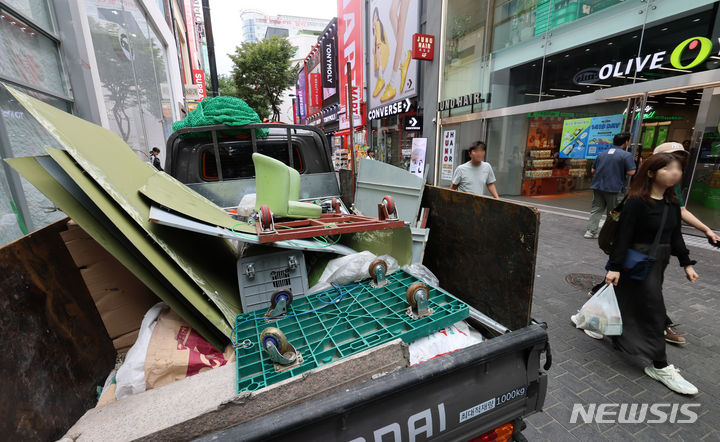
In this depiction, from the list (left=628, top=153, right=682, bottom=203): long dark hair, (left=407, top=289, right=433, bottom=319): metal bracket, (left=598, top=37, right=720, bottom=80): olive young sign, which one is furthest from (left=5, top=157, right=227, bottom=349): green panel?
(left=598, top=37, right=720, bottom=80): olive young sign

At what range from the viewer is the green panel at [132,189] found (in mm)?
1314

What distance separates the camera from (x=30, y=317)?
1.30m

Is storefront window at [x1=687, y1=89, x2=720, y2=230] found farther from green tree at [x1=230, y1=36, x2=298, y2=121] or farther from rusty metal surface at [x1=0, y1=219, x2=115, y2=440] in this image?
green tree at [x1=230, y1=36, x2=298, y2=121]

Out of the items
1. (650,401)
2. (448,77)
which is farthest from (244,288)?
(448,77)

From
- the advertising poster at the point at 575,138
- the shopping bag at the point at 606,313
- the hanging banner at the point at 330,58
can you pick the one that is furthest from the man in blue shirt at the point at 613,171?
the hanging banner at the point at 330,58

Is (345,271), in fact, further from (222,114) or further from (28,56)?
(28,56)

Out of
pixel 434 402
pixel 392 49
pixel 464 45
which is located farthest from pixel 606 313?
pixel 392 49

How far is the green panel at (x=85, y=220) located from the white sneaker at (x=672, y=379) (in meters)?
3.45

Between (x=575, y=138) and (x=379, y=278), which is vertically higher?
(x=575, y=138)

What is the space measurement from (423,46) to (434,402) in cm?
1240

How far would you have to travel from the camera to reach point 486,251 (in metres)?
1.79

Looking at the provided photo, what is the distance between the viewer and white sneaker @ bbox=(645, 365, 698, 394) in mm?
2324

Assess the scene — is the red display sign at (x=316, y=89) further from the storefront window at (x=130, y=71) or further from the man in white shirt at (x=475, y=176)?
the man in white shirt at (x=475, y=176)

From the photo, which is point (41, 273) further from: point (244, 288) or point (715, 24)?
point (715, 24)
